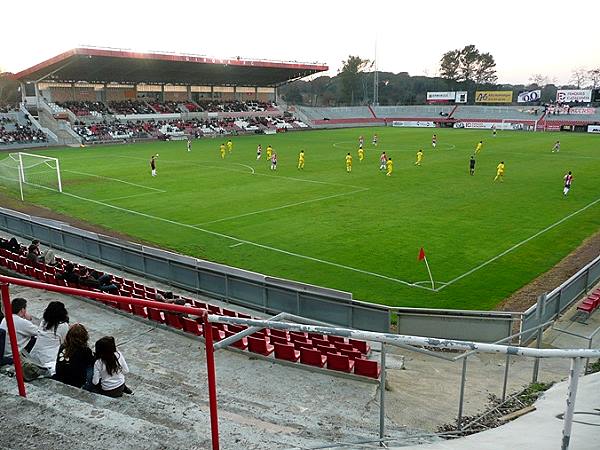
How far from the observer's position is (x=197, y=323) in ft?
33.3

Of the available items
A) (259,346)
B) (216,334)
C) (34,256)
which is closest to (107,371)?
(216,334)

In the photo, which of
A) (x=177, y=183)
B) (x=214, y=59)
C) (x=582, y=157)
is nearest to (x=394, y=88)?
(x=214, y=59)

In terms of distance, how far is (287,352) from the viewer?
9.20 meters

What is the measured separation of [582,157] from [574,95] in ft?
133

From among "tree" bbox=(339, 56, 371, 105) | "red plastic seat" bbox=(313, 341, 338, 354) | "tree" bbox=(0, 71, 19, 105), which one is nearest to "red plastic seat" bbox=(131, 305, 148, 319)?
"red plastic seat" bbox=(313, 341, 338, 354)

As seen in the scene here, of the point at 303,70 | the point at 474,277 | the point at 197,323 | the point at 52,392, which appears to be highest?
the point at 303,70

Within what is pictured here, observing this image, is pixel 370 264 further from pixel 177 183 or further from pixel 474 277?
pixel 177 183

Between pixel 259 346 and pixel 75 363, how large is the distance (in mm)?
3921

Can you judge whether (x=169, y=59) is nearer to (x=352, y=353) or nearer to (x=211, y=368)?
(x=352, y=353)

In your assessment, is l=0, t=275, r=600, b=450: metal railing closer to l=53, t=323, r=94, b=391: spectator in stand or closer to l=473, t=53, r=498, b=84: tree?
l=53, t=323, r=94, b=391: spectator in stand

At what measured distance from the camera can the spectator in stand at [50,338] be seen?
21.4ft

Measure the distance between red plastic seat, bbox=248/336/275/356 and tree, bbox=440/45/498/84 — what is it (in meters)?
128

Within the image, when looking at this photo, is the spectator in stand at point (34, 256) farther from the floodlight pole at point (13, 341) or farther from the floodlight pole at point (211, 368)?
the floodlight pole at point (211, 368)

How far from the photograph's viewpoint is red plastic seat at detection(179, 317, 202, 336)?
10.2 meters
